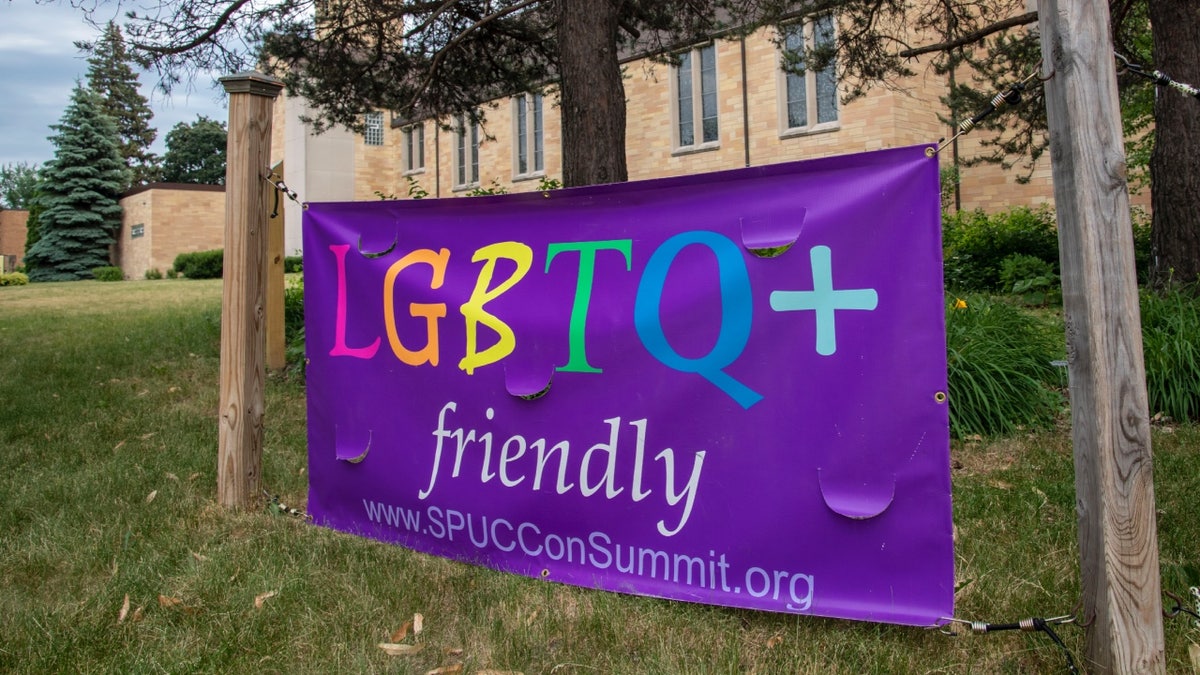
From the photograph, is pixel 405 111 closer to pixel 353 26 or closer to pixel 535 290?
pixel 353 26

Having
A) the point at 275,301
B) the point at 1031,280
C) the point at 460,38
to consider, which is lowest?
the point at 275,301

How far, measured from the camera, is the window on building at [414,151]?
122 feet

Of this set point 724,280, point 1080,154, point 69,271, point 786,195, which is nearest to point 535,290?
point 724,280

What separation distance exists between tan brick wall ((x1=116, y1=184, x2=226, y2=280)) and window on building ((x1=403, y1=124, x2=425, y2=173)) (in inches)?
326

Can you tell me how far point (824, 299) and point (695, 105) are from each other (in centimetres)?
2316

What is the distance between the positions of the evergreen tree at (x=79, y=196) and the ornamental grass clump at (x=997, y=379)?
131 ft

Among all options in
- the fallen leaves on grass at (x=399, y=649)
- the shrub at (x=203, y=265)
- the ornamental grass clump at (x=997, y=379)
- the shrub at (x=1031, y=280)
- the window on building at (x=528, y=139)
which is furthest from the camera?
the shrub at (x=203, y=265)

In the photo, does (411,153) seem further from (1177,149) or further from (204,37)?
(1177,149)

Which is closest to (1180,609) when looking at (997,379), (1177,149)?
(997,379)

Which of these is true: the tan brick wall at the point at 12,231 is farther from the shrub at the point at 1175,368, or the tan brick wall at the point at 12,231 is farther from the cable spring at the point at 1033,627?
the cable spring at the point at 1033,627

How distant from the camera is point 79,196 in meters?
38.7

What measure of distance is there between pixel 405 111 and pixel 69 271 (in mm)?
35124

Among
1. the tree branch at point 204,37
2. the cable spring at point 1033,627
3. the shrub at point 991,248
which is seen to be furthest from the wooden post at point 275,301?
the shrub at point 991,248

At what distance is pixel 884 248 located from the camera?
2391 millimetres
